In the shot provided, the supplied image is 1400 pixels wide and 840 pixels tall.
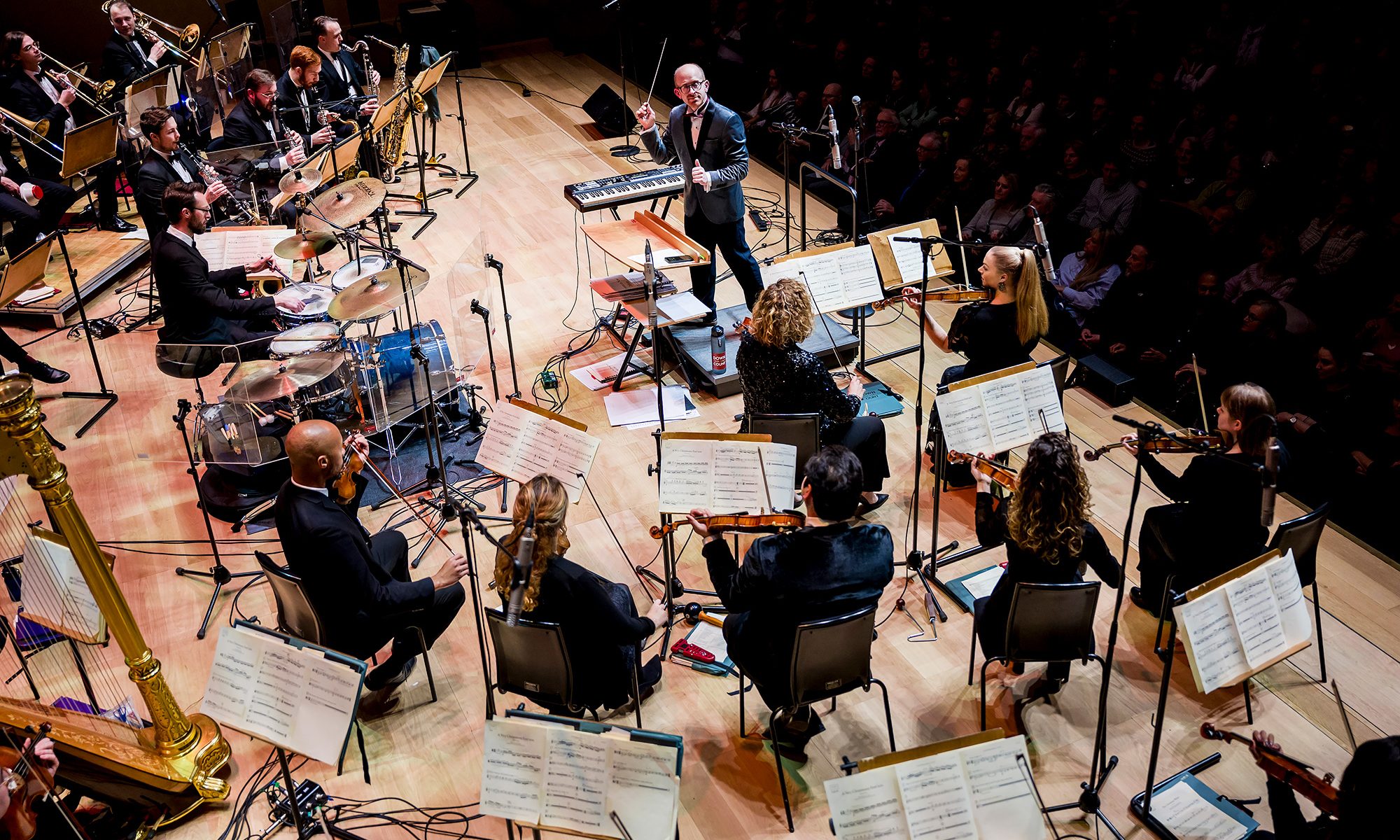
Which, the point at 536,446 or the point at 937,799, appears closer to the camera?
the point at 937,799

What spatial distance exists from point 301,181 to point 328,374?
1933mm

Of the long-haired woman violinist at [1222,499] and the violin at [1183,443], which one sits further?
the long-haired woman violinist at [1222,499]

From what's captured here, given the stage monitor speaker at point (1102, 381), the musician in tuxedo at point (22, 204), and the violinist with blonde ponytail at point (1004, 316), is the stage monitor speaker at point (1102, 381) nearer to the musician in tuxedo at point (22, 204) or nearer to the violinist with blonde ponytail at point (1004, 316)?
the violinist with blonde ponytail at point (1004, 316)

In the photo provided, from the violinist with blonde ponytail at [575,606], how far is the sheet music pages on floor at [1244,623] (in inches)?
72.3

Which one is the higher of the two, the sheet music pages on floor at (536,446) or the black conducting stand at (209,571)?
the sheet music pages on floor at (536,446)

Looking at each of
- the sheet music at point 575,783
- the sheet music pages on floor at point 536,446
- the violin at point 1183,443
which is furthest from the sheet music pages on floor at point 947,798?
the sheet music pages on floor at point 536,446

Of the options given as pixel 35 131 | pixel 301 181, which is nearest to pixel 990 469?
pixel 301 181

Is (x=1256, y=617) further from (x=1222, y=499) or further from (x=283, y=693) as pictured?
(x=283, y=693)

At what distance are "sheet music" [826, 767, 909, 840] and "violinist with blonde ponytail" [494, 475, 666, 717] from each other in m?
1.15

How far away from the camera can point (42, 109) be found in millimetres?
8766

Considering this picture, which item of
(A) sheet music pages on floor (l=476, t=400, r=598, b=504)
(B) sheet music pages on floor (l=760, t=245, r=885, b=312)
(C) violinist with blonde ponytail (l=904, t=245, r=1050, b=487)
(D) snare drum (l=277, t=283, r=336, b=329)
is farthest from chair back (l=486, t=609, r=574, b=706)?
(D) snare drum (l=277, t=283, r=336, b=329)

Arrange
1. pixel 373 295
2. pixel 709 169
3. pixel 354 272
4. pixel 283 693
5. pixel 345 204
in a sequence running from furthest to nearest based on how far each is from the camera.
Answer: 1. pixel 709 169
2. pixel 345 204
3. pixel 354 272
4. pixel 373 295
5. pixel 283 693

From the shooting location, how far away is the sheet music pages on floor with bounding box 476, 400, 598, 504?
4.23 meters

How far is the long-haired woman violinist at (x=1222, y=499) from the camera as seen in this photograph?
13.4ft
